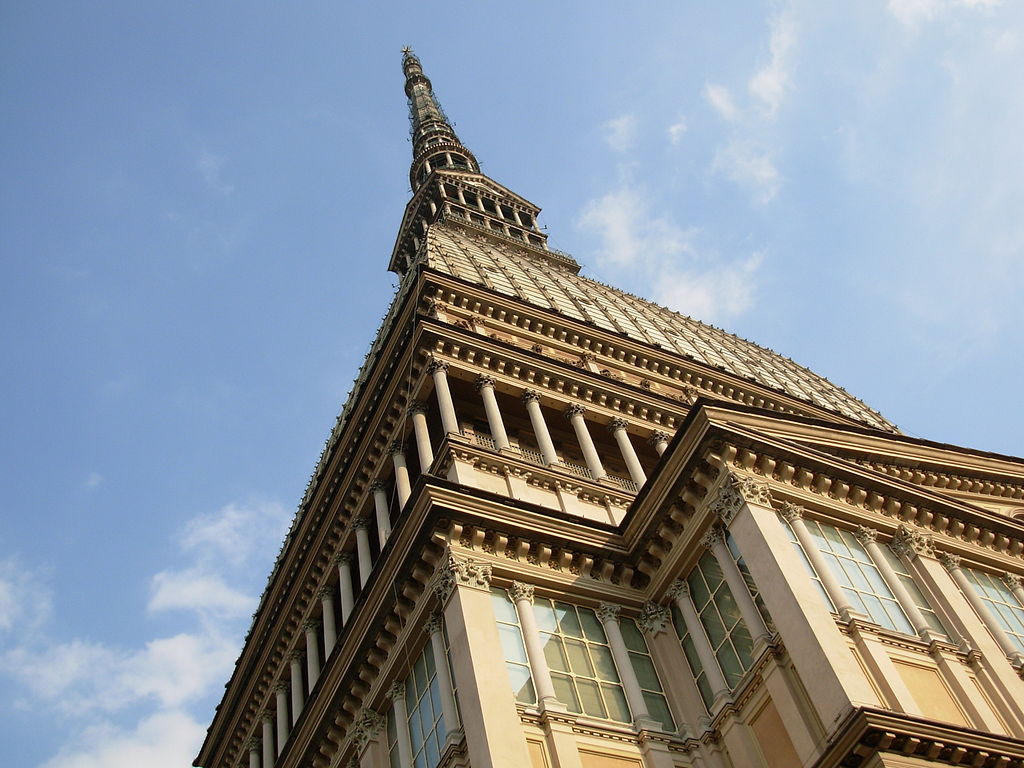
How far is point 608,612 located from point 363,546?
12.9 metres

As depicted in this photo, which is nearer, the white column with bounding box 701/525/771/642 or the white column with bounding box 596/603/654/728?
the white column with bounding box 701/525/771/642

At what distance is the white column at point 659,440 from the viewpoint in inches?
1405

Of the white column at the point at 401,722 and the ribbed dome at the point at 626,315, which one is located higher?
the ribbed dome at the point at 626,315

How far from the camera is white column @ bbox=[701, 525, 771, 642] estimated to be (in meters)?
22.1

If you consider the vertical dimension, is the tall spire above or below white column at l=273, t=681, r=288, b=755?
above

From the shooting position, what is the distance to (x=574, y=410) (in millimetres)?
34969

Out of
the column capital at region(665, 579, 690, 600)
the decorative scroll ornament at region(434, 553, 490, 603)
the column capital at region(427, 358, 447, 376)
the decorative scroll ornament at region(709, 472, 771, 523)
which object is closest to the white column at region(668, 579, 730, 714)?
the column capital at region(665, 579, 690, 600)

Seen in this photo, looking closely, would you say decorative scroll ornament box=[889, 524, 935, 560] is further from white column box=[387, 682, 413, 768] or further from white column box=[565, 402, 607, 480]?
white column box=[387, 682, 413, 768]

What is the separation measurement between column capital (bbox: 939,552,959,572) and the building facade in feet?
0.21

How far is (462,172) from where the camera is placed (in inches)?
3204

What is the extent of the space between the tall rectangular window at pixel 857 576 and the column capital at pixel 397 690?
9748 mm

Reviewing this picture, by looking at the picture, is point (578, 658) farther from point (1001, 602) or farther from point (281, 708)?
point (281, 708)

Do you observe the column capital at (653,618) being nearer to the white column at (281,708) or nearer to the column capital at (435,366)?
the column capital at (435,366)

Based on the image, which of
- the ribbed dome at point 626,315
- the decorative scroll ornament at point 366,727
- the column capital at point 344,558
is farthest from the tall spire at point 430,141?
the decorative scroll ornament at point 366,727
